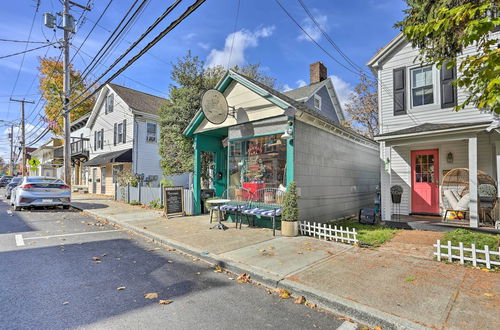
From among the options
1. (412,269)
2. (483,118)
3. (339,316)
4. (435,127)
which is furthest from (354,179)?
(339,316)

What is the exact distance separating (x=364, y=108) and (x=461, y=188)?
1807 cm

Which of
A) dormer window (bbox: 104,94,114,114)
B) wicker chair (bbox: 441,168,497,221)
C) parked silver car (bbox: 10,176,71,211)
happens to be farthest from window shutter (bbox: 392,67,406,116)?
dormer window (bbox: 104,94,114,114)

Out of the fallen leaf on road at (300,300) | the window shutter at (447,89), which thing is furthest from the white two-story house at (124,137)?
the window shutter at (447,89)

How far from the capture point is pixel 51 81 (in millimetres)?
29859

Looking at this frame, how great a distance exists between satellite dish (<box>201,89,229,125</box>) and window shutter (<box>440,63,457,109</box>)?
718cm

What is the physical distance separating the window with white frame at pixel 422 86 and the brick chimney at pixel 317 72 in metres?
10.1

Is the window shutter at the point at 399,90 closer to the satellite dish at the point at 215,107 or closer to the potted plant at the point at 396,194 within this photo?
the potted plant at the point at 396,194

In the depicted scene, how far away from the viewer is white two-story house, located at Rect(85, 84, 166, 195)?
1852 cm

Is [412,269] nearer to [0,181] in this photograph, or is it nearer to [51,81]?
[51,81]

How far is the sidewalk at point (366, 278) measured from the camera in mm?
3023

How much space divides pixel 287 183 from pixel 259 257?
274cm

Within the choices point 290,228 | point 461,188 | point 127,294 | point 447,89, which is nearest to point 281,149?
point 290,228

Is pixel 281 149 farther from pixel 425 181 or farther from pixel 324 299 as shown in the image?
pixel 425 181

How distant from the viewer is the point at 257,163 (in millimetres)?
8703
